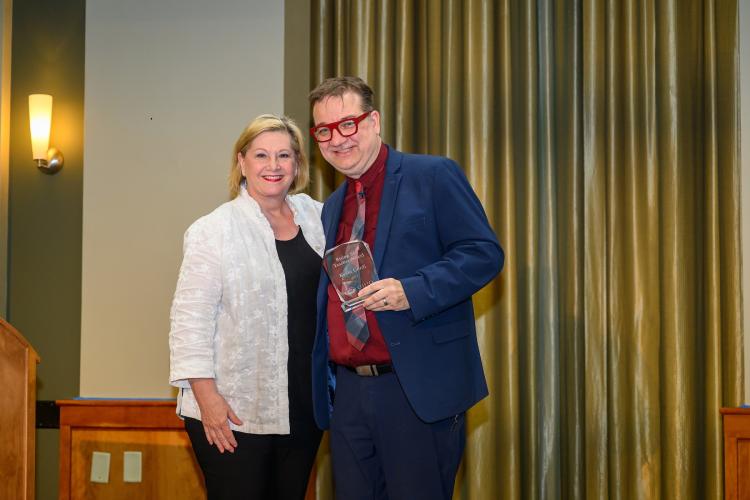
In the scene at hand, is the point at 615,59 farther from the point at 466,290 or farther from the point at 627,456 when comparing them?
the point at 466,290

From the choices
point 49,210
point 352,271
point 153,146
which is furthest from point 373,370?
point 49,210

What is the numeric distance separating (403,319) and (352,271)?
0.20 metres

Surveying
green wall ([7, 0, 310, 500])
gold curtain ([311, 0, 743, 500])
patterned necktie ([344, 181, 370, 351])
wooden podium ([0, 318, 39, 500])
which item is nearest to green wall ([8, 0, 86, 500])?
green wall ([7, 0, 310, 500])

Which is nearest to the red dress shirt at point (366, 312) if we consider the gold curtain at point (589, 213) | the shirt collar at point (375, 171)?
the shirt collar at point (375, 171)

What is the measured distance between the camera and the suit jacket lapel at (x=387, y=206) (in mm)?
2148

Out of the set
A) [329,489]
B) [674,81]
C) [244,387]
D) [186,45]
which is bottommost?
[329,489]

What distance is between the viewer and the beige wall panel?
410cm

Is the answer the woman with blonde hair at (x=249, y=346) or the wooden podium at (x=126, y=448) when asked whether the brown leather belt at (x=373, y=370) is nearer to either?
the woman with blonde hair at (x=249, y=346)

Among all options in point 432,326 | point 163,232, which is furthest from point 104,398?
point 432,326

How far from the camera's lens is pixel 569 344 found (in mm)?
3834

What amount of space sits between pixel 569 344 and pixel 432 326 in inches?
74.6

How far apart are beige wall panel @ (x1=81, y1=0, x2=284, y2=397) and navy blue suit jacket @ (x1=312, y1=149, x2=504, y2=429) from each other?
2.09 m

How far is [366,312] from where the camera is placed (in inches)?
86.2

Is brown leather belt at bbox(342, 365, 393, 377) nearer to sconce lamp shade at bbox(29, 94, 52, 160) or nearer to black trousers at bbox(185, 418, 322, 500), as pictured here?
black trousers at bbox(185, 418, 322, 500)
